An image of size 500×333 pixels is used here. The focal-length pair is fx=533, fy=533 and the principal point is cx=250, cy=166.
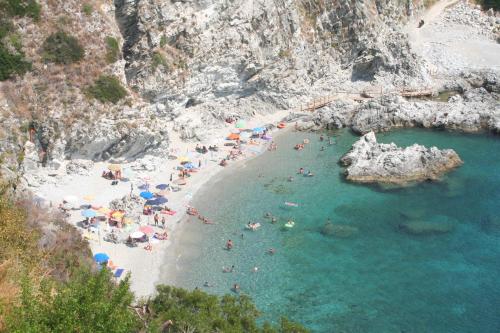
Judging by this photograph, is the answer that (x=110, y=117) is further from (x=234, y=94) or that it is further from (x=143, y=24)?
(x=234, y=94)

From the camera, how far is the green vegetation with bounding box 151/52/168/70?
5943 cm

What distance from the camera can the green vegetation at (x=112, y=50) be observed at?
56.3m

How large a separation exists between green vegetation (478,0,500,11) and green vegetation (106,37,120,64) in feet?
242

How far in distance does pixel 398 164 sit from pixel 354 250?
15.0m

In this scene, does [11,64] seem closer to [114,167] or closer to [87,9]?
[87,9]

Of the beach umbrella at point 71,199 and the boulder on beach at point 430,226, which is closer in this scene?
the boulder on beach at point 430,226

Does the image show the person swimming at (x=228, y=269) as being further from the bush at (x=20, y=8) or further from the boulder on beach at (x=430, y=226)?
the bush at (x=20, y=8)

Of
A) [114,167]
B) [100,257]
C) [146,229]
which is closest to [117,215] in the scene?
[146,229]

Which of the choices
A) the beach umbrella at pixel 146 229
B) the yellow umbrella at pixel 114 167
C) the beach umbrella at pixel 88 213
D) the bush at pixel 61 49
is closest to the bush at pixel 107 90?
the bush at pixel 61 49

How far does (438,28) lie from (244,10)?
42721 mm

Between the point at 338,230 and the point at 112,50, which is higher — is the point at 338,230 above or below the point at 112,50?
below

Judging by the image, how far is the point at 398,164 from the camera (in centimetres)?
5325

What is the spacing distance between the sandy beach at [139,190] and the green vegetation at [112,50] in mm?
10286

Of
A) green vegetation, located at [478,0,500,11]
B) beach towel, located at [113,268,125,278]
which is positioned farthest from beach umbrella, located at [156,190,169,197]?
green vegetation, located at [478,0,500,11]
